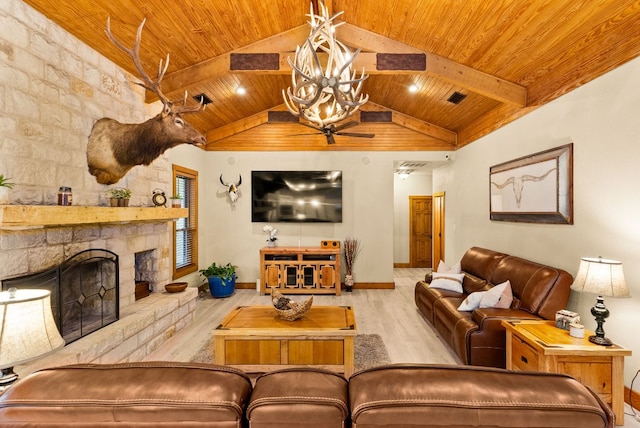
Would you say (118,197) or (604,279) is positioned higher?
(118,197)

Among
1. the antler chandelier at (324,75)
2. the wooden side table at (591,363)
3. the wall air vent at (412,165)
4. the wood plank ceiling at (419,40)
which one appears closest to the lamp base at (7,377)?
the antler chandelier at (324,75)

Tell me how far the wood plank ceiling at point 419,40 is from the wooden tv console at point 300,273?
9.58 ft

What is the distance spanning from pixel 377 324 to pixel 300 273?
187cm

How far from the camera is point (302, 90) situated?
10.5 feet

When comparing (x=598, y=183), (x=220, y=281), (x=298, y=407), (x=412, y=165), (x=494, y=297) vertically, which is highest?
(x=412, y=165)

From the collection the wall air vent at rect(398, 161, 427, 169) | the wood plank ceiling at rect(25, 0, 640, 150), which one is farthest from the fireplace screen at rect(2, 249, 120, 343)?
the wall air vent at rect(398, 161, 427, 169)

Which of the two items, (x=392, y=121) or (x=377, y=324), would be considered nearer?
(x=377, y=324)

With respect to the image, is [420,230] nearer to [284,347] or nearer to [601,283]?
[601,283]

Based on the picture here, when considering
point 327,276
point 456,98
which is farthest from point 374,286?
point 456,98

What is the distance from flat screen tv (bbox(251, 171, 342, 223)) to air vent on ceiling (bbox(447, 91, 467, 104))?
7.71 feet

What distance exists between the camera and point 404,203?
820 cm

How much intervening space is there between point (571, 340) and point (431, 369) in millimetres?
2003

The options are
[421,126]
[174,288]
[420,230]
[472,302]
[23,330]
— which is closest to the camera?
[23,330]

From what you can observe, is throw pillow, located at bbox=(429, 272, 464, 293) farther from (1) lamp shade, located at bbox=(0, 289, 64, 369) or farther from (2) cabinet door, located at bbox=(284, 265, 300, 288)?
(1) lamp shade, located at bbox=(0, 289, 64, 369)
